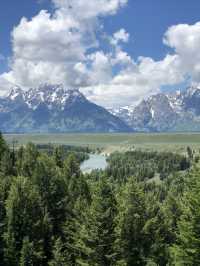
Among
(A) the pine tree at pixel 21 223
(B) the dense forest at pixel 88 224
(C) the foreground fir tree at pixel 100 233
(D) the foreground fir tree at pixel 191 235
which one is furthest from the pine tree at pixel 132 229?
(A) the pine tree at pixel 21 223

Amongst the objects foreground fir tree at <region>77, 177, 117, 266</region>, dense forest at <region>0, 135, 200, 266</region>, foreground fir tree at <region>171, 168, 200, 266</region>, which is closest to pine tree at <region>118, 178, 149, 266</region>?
dense forest at <region>0, 135, 200, 266</region>

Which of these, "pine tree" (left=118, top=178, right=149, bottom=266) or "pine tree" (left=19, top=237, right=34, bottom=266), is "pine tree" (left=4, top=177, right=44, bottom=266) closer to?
"pine tree" (left=19, top=237, right=34, bottom=266)

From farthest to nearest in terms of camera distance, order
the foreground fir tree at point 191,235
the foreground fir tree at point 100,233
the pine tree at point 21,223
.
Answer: the pine tree at point 21,223 < the foreground fir tree at point 100,233 < the foreground fir tree at point 191,235

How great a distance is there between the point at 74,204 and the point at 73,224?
15.4 ft

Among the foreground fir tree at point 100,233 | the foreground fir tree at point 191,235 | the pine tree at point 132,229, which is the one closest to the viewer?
the foreground fir tree at point 191,235

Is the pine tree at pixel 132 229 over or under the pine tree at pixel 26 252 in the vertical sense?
over

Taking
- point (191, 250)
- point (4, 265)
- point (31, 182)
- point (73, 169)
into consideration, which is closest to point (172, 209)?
point (73, 169)

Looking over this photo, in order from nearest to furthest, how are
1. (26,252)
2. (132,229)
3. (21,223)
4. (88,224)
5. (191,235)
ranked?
(191,235)
(88,224)
(132,229)
(26,252)
(21,223)

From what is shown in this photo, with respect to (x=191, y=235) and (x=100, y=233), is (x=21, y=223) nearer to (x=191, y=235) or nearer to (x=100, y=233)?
(x=100, y=233)

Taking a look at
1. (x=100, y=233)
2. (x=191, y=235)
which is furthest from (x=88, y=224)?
(x=191, y=235)

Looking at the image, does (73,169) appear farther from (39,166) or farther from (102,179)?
(102,179)

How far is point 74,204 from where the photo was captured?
2640 inches

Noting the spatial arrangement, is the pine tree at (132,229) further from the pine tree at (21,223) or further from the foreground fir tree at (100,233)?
the pine tree at (21,223)

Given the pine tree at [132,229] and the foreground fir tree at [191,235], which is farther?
the pine tree at [132,229]
